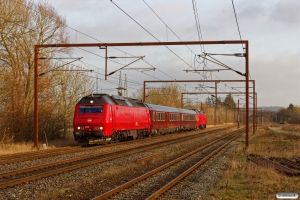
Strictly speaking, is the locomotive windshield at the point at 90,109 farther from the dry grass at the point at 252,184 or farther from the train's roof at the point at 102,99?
the dry grass at the point at 252,184

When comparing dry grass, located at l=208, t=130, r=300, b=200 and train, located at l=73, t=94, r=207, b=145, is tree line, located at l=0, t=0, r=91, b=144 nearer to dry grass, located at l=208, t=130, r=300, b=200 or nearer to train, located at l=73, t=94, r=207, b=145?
train, located at l=73, t=94, r=207, b=145

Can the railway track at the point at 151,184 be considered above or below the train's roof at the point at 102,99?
below

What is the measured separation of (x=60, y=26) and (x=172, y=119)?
19.0 meters

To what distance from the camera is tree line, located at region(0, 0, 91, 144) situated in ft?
83.0

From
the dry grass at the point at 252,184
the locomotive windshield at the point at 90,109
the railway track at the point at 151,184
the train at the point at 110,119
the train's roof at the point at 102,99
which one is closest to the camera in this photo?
the railway track at the point at 151,184

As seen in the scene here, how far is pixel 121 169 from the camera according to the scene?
1426 centimetres

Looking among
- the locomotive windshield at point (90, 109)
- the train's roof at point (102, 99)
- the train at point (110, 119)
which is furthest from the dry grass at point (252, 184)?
the train's roof at point (102, 99)

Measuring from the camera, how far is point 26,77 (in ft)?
94.1

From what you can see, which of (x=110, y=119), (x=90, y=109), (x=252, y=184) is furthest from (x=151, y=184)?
(x=90, y=109)

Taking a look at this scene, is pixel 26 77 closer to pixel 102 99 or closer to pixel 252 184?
pixel 102 99

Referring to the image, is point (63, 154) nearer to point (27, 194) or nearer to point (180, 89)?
point (27, 194)

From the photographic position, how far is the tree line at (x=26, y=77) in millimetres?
25297

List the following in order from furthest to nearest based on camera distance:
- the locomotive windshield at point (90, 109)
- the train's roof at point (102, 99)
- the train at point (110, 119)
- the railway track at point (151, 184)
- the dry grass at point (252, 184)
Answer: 1. the train's roof at point (102, 99)
2. the locomotive windshield at point (90, 109)
3. the train at point (110, 119)
4. the dry grass at point (252, 184)
5. the railway track at point (151, 184)

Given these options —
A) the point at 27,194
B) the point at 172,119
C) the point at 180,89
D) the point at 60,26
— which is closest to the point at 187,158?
the point at 27,194
